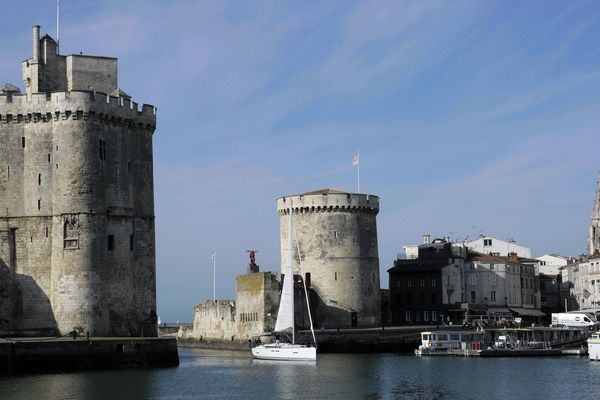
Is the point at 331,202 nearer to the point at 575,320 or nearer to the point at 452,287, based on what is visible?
the point at 452,287

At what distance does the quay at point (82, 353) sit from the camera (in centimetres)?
4862

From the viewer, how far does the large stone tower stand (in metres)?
79.6

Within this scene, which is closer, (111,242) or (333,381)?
(333,381)

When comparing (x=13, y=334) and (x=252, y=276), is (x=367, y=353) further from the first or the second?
(x=13, y=334)

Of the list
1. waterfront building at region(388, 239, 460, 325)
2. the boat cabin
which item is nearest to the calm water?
the boat cabin

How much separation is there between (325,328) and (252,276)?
6580 millimetres

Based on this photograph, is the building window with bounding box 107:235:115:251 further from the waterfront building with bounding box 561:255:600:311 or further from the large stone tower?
the waterfront building with bounding box 561:255:600:311

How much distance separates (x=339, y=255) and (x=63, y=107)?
29.5 metres

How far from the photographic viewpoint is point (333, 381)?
50.2 metres

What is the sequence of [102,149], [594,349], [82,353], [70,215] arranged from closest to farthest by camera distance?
[82,353], [70,215], [102,149], [594,349]

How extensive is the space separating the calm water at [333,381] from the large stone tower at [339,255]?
1610 cm

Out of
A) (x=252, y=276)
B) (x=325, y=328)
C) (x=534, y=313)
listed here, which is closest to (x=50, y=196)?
(x=252, y=276)

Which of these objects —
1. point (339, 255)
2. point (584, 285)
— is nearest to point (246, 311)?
point (339, 255)

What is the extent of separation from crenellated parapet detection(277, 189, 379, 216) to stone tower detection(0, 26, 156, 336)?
24384 mm
